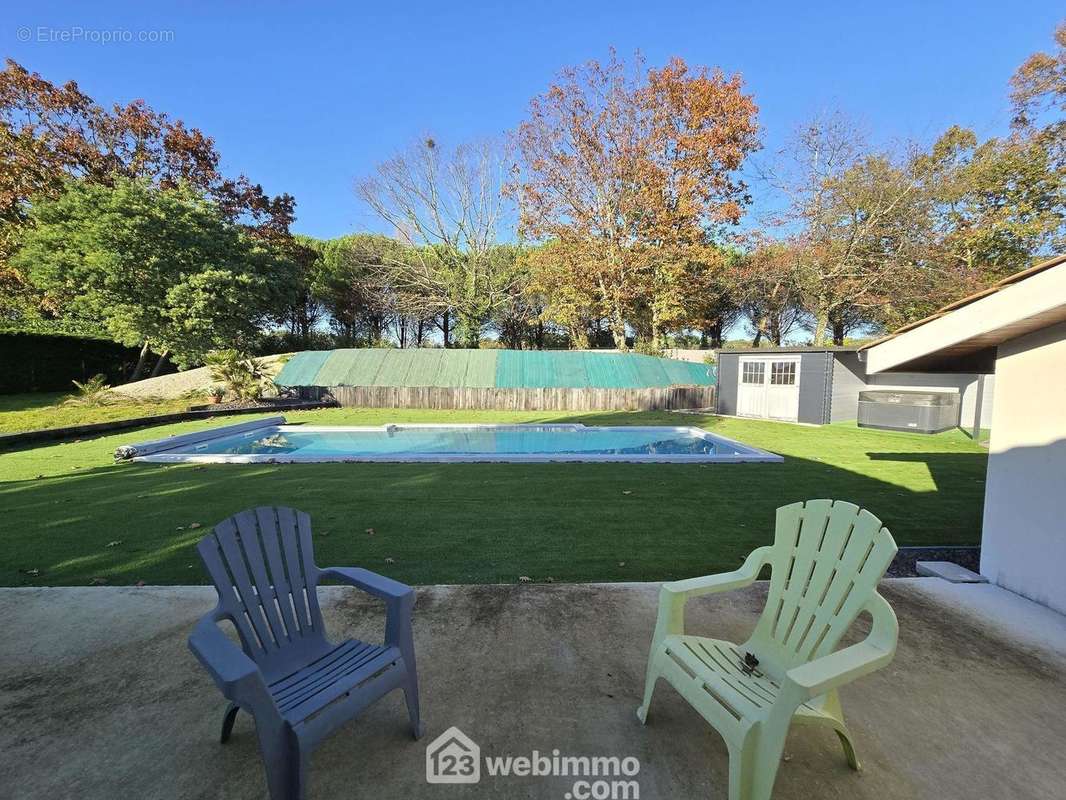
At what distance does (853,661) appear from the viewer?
157 cm

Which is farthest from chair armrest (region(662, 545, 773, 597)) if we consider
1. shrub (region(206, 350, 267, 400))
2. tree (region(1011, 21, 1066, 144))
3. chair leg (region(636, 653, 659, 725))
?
tree (region(1011, 21, 1066, 144))

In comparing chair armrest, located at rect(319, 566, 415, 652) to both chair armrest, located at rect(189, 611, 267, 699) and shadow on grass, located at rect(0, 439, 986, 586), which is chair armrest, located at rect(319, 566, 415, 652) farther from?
shadow on grass, located at rect(0, 439, 986, 586)

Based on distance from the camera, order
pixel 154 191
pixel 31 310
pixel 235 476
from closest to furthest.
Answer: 1. pixel 235 476
2. pixel 154 191
3. pixel 31 310

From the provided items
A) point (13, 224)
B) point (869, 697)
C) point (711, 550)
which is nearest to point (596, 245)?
point (711, 550)

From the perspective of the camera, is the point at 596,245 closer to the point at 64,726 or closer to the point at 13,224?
the point at 64,726

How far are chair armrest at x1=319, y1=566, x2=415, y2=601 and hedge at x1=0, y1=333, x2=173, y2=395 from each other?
22982 mm

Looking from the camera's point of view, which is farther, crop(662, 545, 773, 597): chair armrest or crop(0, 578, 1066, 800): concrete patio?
crop(662, 545, 773, 597): chair armrest

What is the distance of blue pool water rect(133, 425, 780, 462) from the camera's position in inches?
408

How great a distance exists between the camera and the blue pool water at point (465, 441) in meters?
10.4

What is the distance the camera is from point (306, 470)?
7.43m

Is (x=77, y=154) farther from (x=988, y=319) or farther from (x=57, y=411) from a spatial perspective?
(x=988, y=319)

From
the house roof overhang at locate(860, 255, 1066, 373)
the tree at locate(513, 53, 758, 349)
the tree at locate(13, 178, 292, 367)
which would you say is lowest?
the house roof overhang at locate(860, 255, 1066, 373)

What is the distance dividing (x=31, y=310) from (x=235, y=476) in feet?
69.5

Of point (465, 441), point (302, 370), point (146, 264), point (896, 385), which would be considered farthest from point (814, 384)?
point (146, 264)
